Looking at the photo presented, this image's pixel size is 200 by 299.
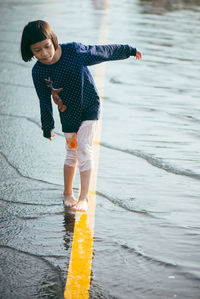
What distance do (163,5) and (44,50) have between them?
16.8m

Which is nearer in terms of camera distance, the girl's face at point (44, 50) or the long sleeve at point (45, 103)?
the girl's face at point (44, 50)

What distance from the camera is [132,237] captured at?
370 cm

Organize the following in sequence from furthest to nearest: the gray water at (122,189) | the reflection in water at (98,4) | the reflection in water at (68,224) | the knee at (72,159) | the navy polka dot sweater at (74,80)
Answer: the reflection in water at (98,4) < the knee at (72,159) < the navy polka dot sweater at (74,80) < the reflection in water at (68,224) < the gray water at (122,189)

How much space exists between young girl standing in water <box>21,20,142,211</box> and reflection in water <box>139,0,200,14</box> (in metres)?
14.0

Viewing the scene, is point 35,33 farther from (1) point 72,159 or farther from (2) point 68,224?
(2) point 68,224

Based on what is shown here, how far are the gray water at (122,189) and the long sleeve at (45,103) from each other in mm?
539

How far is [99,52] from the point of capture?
4.13 m

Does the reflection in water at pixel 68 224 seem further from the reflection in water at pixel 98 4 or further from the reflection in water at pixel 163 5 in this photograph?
the reflection in water at pixel 98 4

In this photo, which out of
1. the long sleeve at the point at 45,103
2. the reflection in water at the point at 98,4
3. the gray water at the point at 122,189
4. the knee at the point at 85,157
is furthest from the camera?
the reflection in water at the point at 98,4

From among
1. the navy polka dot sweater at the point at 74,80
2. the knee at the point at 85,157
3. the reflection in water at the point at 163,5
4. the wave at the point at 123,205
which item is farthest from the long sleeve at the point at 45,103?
the reflection in water at the point at 163,5

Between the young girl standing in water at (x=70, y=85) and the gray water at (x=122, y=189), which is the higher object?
the young girl standing in water at (x=70, y=85)

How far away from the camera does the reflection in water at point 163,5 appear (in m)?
18.2

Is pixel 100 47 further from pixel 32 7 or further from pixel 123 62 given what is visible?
pixel 32 7

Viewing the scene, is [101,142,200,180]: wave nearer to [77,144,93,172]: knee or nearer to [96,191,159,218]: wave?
[96,191,159,218]: wave
